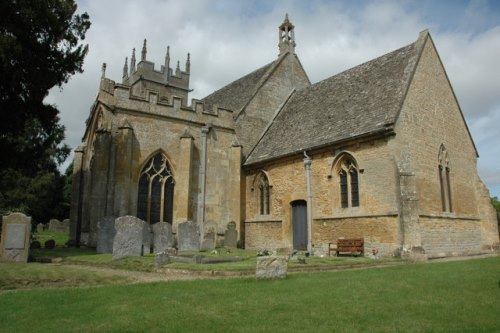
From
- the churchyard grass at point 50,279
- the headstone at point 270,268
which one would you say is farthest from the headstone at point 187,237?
the headstone at point 270,268

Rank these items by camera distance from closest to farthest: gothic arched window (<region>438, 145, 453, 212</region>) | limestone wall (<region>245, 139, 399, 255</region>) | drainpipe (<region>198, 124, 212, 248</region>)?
limestone wall (<region>245, 139, 399, 255</region>)
gothic arched window (<region>438, 145, 453, 212</region>)
drainpipe (<region>198, 124, 212, 248</region>)

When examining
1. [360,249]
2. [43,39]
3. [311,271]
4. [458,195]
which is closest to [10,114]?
[43,39]

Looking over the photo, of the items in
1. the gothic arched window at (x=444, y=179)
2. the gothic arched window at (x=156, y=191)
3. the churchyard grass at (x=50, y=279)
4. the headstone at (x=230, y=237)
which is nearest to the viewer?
the churchyard grass at (x=50, y=279)

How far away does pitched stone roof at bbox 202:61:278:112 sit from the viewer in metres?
25.5

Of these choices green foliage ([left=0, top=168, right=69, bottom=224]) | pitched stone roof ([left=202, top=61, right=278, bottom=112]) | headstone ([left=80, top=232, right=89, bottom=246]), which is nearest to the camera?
headstone ([left=80, top=232, right=89, bottom=246])

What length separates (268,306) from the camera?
6.39 metres

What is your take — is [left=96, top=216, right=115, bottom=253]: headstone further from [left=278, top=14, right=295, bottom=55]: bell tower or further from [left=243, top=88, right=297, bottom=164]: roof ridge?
[left=278, top=14, right=295, bottom=55]: bell tower

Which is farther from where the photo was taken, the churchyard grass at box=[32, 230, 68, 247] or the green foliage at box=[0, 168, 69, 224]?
the green foliage at box=[0, 168, 69, 224]

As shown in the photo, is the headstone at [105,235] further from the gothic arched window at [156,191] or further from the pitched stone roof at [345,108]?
the pitched stone roof at [345,108]

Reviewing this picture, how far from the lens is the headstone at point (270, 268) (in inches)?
369

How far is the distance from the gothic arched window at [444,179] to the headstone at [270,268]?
11782mm

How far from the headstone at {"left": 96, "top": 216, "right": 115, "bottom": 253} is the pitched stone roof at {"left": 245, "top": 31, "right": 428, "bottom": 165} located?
9.09 metres

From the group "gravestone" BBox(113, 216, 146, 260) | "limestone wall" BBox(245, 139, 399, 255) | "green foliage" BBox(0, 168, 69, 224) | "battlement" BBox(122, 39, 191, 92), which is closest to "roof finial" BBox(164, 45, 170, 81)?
"battlement" BBox(122, 39, 191, 92)

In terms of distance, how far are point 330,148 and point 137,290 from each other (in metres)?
12.6
